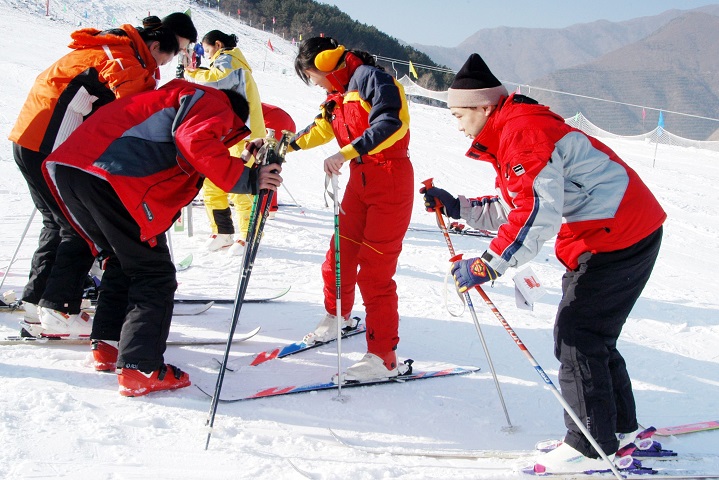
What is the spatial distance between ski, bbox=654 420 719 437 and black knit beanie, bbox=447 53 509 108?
1.97m

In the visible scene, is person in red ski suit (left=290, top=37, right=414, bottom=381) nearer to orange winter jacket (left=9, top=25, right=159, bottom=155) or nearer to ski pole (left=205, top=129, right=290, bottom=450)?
ski pole (left=205, top=129, right=290, bottom=450)

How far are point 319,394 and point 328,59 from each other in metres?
2.00

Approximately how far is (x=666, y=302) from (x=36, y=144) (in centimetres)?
539

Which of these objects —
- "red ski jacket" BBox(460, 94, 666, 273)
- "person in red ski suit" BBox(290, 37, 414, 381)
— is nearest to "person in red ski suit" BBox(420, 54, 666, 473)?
"red ski jacket" BBox(460, 94, 666, 273)

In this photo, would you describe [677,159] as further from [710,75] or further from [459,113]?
[710,75]

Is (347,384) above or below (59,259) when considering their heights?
below

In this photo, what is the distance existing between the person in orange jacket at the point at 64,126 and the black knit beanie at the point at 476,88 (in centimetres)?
195

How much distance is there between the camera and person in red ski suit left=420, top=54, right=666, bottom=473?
7.34 feet

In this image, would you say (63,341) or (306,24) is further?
(306,24)

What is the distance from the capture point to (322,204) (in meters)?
8.71

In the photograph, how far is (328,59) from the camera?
334 centimetres

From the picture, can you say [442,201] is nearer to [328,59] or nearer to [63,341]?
[328,59]

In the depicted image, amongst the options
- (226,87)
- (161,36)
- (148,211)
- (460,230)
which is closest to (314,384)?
(148,211)

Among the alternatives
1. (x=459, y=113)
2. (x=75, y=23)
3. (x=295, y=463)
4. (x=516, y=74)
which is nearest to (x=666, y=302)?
(x=459, y=113)
